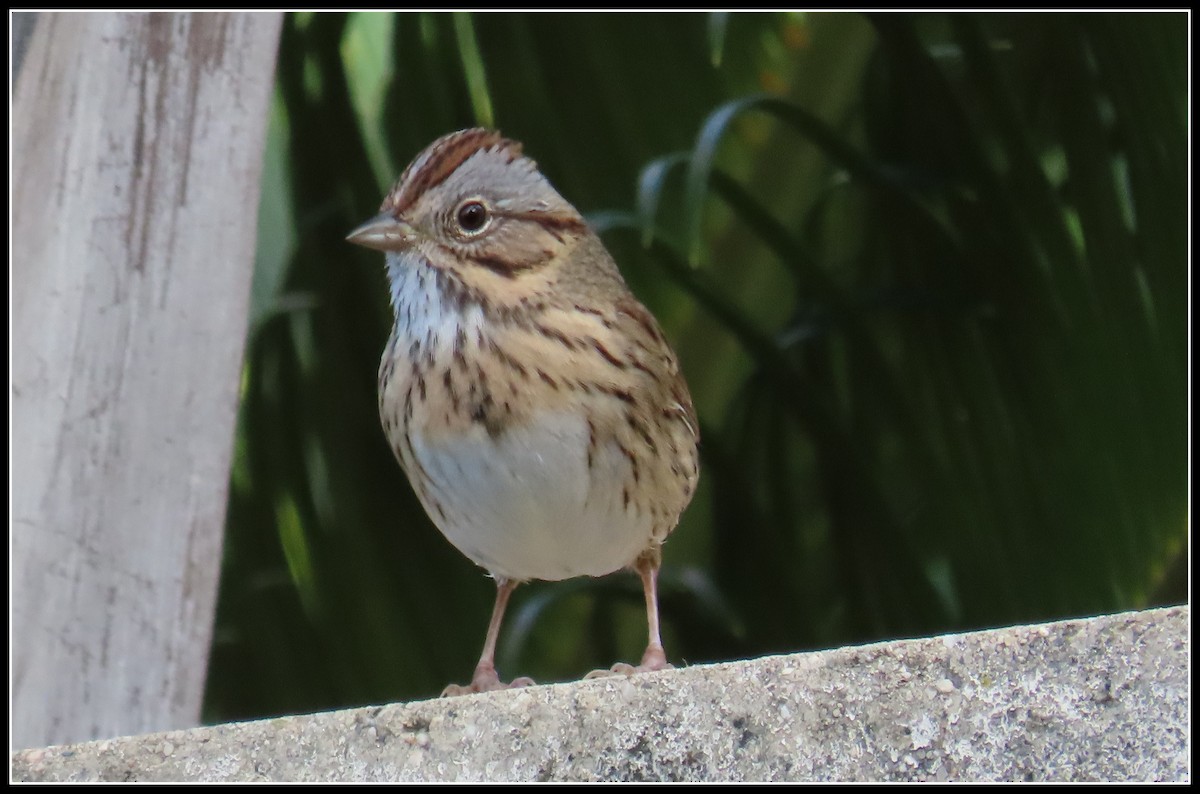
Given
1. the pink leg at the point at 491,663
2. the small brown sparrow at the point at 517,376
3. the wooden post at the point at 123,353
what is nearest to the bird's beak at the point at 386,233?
the small brown sparrow at the point at 517,376

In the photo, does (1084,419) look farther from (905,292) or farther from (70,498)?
(70,498)

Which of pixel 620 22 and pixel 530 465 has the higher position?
pixel 620 22

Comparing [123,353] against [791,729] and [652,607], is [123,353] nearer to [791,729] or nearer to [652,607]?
[652,607]

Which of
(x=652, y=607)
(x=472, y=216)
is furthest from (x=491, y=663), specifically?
(x=472, y=216)

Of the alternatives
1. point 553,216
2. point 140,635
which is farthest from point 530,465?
point 140,635

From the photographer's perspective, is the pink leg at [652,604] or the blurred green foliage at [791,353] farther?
the blurred green foliage at [791,353]

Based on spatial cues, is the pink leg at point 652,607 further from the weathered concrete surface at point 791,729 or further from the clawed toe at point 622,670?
the weathered concrete surface at point 791,729
